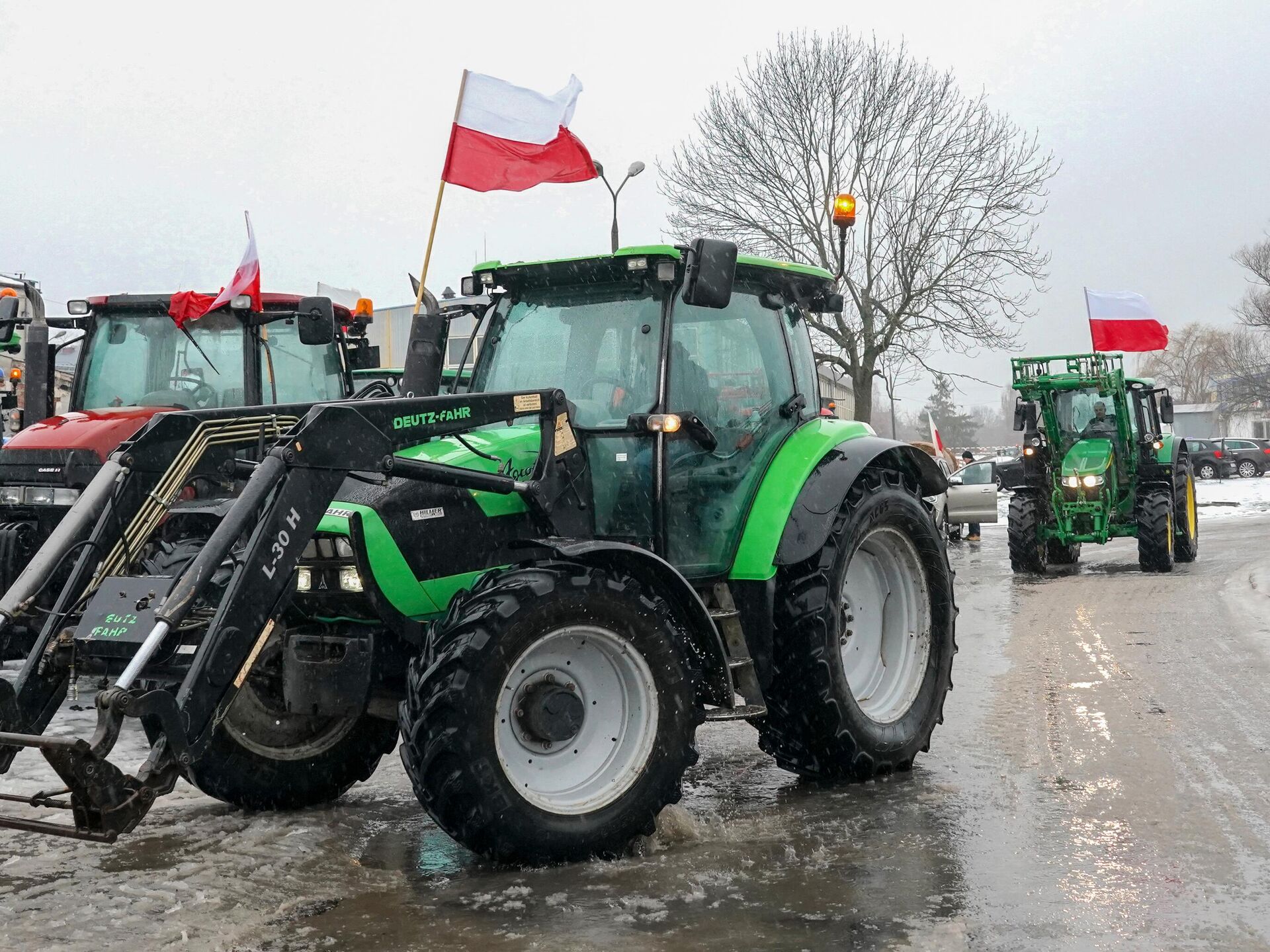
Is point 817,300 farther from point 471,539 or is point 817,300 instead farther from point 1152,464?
point 1152,464

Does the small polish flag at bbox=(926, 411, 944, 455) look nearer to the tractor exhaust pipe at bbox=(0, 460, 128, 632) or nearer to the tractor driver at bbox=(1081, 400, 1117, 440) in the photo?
the tractor driver at bbox=(1081, 400, 1117, 440)

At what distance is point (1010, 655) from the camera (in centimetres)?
931

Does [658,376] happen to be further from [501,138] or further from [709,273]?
[501,138]

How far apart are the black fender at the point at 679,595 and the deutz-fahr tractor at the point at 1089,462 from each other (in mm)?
11758

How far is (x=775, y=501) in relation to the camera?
5430mm

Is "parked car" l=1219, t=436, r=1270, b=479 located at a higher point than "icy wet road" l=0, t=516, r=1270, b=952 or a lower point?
higher

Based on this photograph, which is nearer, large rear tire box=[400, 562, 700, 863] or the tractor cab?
large rear tire box=[400, 562, 700, 863]

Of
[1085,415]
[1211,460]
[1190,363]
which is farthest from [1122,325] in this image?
[1190,363]

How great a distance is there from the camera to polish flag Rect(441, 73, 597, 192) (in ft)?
23.8

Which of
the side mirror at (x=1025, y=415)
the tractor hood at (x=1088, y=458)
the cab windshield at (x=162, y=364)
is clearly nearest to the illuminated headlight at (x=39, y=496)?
the cab windshield at (x=162, y=364)

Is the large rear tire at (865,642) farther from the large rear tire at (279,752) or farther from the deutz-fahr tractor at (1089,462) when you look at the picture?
the deutz-fahr tractor at (1089,462)

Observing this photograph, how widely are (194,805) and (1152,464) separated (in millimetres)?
13416

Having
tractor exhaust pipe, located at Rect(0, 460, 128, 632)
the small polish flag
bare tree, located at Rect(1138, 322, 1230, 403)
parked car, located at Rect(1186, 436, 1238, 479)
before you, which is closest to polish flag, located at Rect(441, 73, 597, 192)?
tractor exhaust pipe, located at Rect(0, 460, 128, 632)

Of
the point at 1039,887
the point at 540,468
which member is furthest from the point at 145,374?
the point at 1039,887
